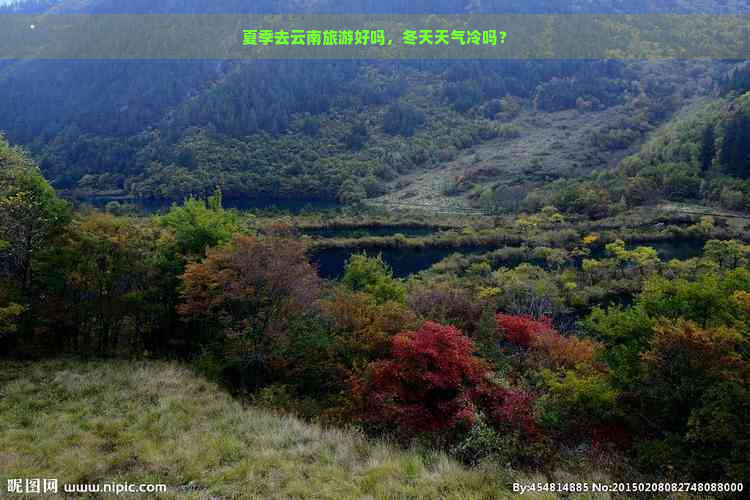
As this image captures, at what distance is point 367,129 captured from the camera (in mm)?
174750

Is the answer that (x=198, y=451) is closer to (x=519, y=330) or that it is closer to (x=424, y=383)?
(x=424, y=383)

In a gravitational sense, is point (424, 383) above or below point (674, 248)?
above

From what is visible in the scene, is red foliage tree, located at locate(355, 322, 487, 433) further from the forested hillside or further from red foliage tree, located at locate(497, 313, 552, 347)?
the forested hillside

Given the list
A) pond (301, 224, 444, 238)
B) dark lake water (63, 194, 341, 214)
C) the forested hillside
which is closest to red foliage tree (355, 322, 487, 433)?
pond (301, 224, 444, 238)

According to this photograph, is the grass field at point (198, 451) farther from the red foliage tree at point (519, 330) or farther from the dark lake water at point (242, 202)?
the dark lake water at point (242, 202)

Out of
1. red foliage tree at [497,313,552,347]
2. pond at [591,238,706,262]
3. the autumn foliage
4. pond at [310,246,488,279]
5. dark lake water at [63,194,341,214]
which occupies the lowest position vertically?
dark lake water at [63,194,341,214]

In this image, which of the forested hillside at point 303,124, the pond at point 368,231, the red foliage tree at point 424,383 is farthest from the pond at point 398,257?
the red foliage tree at point 424,383

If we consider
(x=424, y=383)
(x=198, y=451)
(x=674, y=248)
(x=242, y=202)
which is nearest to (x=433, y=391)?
(x=424, y=383)

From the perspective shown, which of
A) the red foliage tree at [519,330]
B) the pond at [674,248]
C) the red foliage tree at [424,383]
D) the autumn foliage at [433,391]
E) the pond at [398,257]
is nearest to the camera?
the autumn foliage at [433,391]

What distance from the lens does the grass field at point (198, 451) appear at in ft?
28.2

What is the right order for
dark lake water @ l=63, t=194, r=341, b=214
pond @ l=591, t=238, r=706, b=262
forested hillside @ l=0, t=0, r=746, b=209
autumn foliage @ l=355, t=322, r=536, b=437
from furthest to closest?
forested hillside @ l=0, t=0, r=746, b=209
dark lake water @ l=63, t=194, r=341, b=214
pond @ l=591, t=238, r=706, b=262
autumn foliage @ l=355, t=322, r=536, b=437

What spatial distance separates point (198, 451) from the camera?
975cm

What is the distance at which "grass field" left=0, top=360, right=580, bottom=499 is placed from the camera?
859 centimetres

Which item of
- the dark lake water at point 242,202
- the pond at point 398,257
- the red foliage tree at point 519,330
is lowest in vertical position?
the dark lake water at point 242,202
